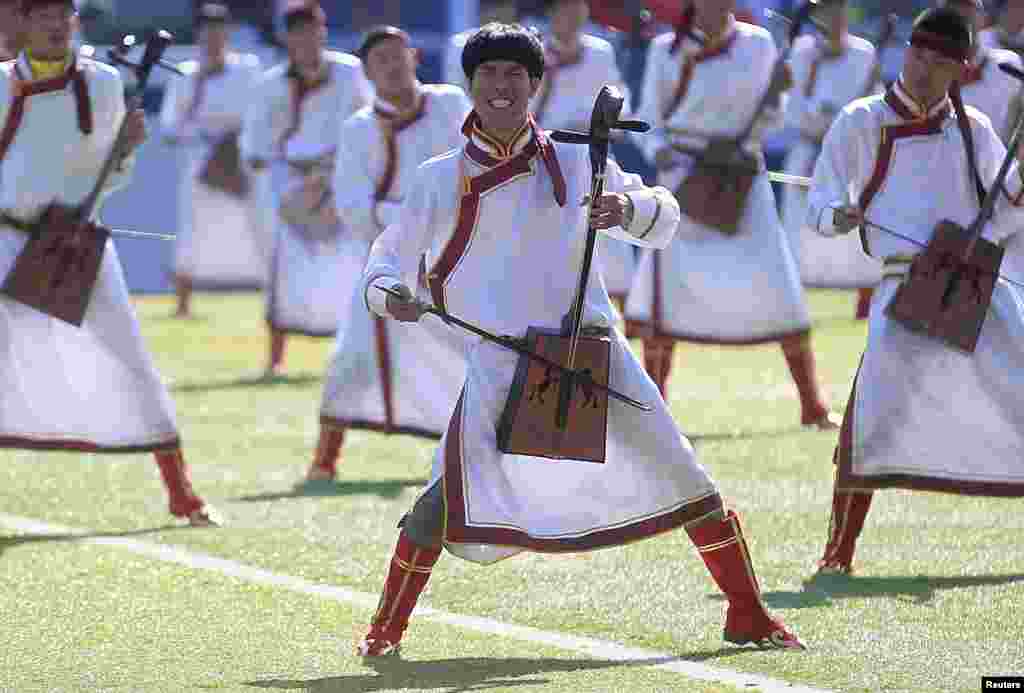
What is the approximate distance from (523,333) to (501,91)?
24.2 inches

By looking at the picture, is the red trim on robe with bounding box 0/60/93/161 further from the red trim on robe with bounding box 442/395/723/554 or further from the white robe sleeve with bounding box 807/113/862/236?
the red trim on robe with bounding box 442/395/723/554

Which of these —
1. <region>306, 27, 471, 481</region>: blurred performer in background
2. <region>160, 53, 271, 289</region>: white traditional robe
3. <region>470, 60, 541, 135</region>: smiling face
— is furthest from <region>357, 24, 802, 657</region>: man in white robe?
<region>160, 53, 271, 289</region>: white traditional robe

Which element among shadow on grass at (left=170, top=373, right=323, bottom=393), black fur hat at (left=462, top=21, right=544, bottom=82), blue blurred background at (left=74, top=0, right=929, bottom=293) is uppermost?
black fur hat at (left=462, top=21, right=544, bottom=82)

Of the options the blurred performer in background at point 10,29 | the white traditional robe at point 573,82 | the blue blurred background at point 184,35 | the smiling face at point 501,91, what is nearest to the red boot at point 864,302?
the white traditional robe at point 573,82

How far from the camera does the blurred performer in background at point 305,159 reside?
13875mm

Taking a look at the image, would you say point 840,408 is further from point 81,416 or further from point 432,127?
point 81,416

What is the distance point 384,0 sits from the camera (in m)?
23.3

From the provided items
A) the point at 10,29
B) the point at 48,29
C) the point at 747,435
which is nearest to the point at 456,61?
the point at 747,435

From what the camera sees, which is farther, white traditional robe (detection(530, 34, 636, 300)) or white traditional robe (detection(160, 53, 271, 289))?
white traditional robe (detection(160, 53, 271, 289))

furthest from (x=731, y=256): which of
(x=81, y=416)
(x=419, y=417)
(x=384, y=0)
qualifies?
(x=384, y=0)

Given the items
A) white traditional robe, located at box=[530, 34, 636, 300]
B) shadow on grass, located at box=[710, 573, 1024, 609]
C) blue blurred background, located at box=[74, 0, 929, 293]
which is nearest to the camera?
shadow on grass, located at box=[710, 573, 1024, 609]

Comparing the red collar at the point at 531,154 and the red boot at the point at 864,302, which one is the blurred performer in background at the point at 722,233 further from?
the red collar at the point at 531,154

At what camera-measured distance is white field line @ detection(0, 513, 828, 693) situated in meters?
6.68

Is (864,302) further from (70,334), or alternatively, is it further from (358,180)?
(70,334)
